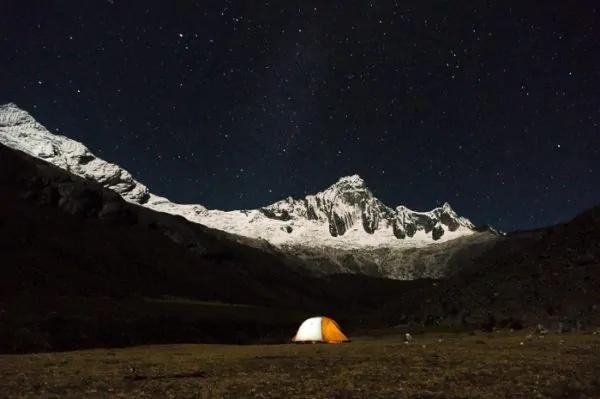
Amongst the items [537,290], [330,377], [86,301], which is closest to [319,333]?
[537,290]

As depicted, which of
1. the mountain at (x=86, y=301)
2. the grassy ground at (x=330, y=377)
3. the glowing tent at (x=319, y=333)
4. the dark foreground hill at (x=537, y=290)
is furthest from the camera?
the mountain at (x=86, y=301)

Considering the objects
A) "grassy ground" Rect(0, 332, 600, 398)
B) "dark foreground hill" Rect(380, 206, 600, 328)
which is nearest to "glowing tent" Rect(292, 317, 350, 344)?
"dark foreground hill" Rect(380, 206, 600, 328)

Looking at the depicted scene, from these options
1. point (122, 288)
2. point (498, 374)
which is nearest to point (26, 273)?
point (122, 288)

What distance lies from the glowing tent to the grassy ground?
70.3 feet

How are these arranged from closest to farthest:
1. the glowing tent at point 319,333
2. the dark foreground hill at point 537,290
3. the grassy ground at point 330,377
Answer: the grassy ground at point 330,377 → the glowing tent at point 319,333 → the dark foreground hill at point 537,290

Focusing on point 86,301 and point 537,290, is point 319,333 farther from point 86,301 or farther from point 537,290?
point 86,301

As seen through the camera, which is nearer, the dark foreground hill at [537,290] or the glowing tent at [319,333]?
the glowing tent at [319,333]

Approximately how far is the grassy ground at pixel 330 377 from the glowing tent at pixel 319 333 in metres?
21.4

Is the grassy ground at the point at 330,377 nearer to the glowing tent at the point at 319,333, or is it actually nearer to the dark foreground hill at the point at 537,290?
the glowing tent at the point at 319,333

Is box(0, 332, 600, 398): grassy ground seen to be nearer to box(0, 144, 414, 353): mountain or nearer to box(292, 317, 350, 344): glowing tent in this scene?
box(292, 317, 350, 344): glowing tent

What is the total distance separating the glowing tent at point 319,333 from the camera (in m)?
56.8

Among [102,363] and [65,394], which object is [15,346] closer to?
[102,363]

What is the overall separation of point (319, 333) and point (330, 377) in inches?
1274

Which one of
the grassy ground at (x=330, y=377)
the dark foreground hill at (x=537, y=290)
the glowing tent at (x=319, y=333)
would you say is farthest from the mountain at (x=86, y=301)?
the grassy ground at (x=330, y=377)
